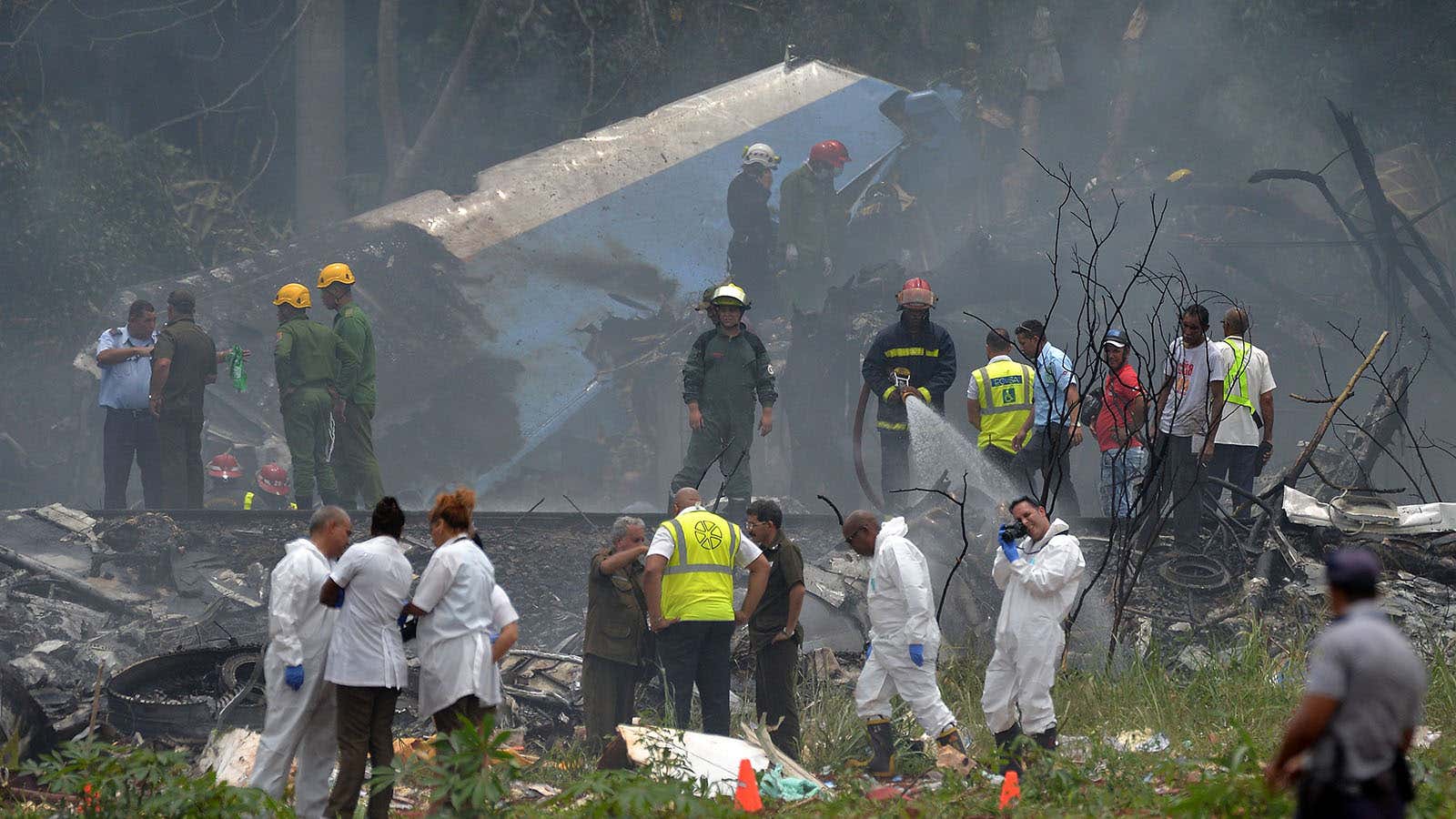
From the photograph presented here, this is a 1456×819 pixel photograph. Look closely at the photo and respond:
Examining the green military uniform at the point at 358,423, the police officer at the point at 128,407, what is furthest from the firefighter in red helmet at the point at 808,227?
the police officer at the point at 128,407

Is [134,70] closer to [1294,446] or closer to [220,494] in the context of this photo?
[220,494]

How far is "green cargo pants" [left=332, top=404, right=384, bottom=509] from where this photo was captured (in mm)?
10508

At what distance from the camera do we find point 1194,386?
28.8 ft

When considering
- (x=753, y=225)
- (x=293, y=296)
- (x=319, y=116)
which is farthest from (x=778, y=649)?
(x=319, y=116)

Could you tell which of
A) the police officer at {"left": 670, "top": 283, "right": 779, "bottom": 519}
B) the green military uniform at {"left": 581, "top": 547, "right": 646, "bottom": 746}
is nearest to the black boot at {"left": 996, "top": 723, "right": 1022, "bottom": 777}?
the green military uniform at {"left": 581, "top": 547, "right": 646, "bottom": 746}

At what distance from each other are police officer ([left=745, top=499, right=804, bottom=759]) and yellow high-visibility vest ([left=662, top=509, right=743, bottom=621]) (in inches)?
10.4

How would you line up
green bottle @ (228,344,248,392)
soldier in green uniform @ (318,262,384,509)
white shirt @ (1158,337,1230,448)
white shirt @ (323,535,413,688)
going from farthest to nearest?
green bottle @ (228,344,248,392), soldier in green uniform @ (318,262,384,509), white shirt @ (1158,337,1230,448), white shirt @ (323,535,413,688)

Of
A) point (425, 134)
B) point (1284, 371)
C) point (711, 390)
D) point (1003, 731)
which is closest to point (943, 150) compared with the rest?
point (1284, 371)

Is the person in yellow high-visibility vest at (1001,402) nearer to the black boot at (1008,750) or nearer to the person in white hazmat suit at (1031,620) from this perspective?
the person in white hazmat suit at (1031,620)

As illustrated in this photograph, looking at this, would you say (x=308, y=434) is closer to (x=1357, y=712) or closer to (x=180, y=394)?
(x=180, y=394)

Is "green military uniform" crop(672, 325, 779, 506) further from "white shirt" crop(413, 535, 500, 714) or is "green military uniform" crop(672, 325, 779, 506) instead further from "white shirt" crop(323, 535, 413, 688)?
"white shirt" crop(323, 535, 413, 688)

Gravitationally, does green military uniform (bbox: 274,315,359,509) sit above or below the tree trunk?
below

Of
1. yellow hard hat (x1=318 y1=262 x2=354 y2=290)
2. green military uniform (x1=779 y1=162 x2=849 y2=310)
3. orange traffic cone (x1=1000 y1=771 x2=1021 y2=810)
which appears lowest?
orange traffic cone (x1=1000 y1=771 x2=1021 y2=810)

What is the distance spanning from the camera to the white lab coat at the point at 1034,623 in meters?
5.96
